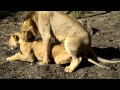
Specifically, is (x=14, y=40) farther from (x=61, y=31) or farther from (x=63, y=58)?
(x=63, y=58)

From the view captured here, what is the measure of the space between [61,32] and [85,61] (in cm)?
71

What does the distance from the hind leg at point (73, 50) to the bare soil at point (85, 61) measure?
0.33 ft

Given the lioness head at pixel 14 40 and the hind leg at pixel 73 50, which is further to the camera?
the lioness head at pixel 14 40

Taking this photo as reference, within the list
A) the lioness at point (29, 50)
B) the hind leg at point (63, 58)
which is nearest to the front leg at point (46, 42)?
the lioness at point (29, 50)

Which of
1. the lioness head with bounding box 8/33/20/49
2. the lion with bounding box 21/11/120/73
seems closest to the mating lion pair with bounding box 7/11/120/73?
the lion with bounding box 21/11/120/73

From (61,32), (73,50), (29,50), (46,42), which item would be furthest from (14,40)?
(73,50)

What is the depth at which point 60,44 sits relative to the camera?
674cm

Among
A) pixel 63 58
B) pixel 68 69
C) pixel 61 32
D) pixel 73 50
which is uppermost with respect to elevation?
pixel 61 32

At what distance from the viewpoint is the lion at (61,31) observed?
630 centimetres

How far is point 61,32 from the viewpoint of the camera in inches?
262

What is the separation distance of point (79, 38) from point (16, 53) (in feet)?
4.93

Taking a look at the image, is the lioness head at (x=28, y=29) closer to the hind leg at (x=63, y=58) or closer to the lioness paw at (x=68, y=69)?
the hind leg at (x=63, y=58)
